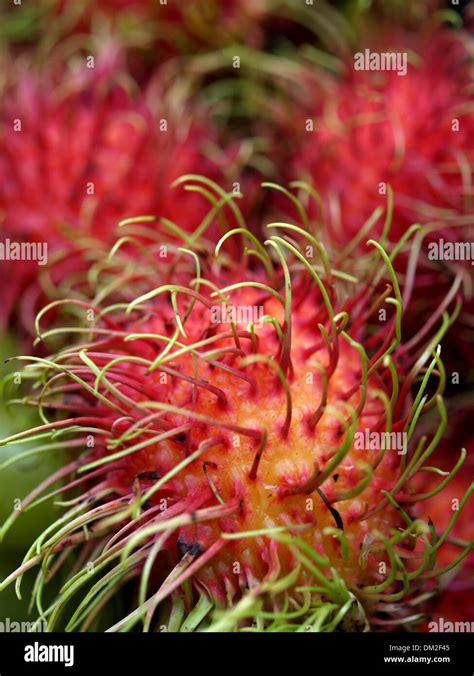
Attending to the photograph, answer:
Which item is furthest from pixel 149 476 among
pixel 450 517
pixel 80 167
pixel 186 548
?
pixel 80 167

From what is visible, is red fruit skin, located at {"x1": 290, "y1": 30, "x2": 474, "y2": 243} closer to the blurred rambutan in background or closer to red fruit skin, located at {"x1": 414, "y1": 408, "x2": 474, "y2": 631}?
the blurred rambutan in background

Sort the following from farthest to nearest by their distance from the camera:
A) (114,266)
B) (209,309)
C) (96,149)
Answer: (96,149), (114,266), (209,309)

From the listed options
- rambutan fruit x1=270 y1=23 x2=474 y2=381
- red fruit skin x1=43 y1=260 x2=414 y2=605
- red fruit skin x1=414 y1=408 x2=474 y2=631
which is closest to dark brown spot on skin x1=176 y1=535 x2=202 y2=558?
red fruit skin x1=43 y1=260 x2=414 y2=605

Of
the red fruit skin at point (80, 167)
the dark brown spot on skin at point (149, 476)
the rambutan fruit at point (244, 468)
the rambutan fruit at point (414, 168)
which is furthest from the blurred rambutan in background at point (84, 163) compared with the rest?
the dark brown spot on skin at point (149, 476)

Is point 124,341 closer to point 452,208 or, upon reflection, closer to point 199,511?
point 199,511

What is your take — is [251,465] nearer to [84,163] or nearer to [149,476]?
[149,476]

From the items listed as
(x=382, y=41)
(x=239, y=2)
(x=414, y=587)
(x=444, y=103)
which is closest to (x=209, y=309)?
(x=414, y=587)

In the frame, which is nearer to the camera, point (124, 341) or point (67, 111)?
point (124, 341)
